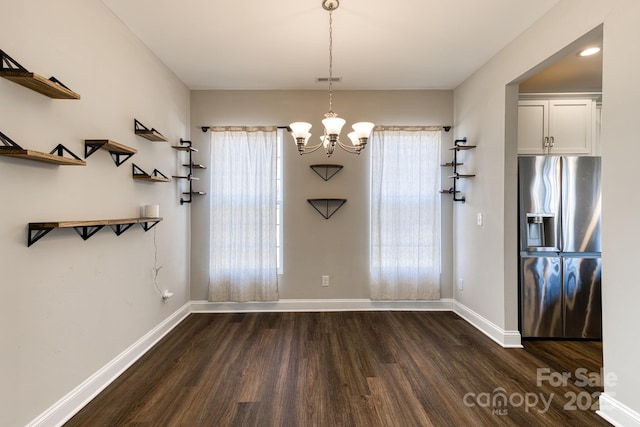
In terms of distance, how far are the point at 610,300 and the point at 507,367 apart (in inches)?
38.1

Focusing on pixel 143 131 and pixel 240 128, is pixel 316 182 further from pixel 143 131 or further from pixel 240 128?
pixel 143 131

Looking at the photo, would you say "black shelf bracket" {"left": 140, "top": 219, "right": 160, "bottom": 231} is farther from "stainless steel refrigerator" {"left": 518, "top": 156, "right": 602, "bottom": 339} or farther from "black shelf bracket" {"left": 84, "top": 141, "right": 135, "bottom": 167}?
"stainless steel refrigerator" {"left": 518, "top": 156, "right": 602, "bottom": 339}

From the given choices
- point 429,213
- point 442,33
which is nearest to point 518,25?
point 442,33

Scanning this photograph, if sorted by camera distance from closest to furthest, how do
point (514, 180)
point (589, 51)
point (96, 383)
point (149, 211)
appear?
point (96, 383), point (149, 211), point (589, 51), point (514, 180)

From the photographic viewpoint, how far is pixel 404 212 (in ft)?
12.0

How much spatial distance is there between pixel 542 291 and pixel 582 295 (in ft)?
1.23

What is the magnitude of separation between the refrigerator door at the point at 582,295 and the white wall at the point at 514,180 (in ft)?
1.85

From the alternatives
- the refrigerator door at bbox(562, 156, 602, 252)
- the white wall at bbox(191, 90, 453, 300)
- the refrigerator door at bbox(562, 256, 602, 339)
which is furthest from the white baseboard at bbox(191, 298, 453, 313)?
the refrigerator door at bbox(562, 156, 602, 252)

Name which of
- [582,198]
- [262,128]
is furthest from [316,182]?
[582,198]

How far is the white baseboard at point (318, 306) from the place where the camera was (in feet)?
12.0

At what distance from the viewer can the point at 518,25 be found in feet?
7.93

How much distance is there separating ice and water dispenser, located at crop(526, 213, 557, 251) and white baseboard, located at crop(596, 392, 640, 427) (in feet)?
4.41

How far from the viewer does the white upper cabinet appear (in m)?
3.16

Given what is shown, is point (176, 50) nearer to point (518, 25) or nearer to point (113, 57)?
point (113, 57)
